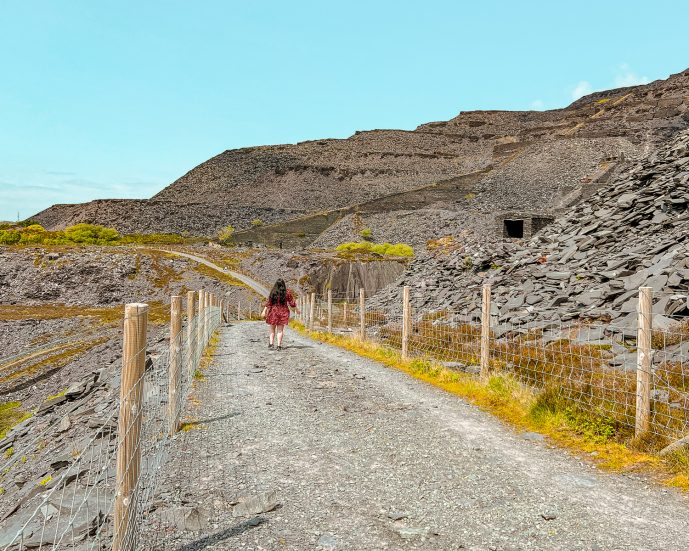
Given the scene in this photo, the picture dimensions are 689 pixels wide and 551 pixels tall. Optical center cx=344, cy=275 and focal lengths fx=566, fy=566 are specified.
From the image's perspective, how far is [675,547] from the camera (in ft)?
13.6

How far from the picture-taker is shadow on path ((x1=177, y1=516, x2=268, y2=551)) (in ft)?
13.9

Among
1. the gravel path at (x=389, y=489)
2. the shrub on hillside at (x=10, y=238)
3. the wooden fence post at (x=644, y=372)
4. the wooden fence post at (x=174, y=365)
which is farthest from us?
the shrub on hillside at (x=10, y=238)

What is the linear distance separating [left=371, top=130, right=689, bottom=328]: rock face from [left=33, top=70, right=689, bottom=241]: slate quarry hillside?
30190 mm

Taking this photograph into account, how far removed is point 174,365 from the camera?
769 centimetres

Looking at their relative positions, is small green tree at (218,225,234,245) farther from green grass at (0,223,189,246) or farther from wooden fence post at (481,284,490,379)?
wooden fence post at (481,284,490,379)

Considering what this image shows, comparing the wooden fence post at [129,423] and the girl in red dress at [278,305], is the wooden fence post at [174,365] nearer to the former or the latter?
the wooden fence post at [129,423]

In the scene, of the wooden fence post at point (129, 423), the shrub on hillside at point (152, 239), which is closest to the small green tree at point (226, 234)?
the shrub on hillside at point (152, 239)

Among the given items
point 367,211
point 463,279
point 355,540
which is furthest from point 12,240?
point 355,540

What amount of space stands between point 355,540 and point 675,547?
236 cm

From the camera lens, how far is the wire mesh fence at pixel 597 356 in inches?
253

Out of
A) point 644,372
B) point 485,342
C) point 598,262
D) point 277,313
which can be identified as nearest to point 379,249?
point 277,313

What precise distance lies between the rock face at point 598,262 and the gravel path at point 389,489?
447 cm

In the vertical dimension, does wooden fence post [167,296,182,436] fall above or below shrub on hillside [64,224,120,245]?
below

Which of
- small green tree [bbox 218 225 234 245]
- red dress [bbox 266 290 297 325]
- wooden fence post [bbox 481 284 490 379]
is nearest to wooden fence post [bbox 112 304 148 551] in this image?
wooden fence post [bbox 481 284 490 379]
